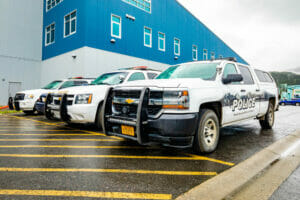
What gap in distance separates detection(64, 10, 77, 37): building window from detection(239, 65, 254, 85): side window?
42.9ft

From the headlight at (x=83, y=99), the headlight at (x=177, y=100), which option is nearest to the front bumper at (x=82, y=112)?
the headlight at (x=83, y=99)

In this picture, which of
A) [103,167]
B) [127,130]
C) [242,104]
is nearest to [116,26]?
[242,104]

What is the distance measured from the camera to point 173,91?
3381mm

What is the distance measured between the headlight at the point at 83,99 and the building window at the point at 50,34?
1466cm

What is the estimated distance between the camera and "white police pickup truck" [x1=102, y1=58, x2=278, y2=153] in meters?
3.32

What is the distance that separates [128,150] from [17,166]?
1.84 metres

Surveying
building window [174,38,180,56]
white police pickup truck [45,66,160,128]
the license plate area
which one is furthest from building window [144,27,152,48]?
the license plate area

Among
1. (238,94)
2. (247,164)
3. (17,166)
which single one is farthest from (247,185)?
(17,166)

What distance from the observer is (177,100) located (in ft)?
10.9

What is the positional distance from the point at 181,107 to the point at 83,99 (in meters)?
3.15

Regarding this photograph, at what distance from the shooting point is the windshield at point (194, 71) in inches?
172

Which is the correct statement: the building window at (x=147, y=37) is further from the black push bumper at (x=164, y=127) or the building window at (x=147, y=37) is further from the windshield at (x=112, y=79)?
the black push bumper at (x=164, y=127)

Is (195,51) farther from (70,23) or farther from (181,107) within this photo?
(181,107)

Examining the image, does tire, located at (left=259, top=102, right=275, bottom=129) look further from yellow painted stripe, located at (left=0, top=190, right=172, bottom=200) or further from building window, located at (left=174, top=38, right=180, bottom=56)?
building window, located at (left=174, top=38, right=180, bottom=56)
